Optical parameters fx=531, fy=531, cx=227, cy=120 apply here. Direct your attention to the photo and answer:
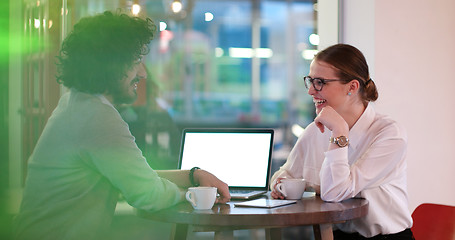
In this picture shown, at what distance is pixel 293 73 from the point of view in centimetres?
995

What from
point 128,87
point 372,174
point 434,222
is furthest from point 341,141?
point 128,87

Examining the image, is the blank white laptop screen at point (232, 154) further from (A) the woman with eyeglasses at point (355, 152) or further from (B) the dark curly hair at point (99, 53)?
(B) the dark curly hair at point (99, 53)

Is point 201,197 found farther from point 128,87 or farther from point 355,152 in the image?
point 355,152

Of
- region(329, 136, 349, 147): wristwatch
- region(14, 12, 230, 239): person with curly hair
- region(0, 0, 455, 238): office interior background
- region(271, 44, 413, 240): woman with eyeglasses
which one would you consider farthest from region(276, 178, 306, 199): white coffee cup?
region(0, 0, 455, 238): office interior background

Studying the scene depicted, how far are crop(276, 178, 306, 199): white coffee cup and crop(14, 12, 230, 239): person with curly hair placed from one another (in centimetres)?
43

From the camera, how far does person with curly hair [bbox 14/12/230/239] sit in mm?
1554

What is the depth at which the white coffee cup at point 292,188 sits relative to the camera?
1903 millimetres

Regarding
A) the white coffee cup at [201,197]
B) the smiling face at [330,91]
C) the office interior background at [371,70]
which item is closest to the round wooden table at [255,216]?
the white coffee cup at [201,197]

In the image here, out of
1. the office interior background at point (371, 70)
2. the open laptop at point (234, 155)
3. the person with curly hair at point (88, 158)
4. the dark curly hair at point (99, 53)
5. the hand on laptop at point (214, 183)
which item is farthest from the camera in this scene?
the office interior background at point (371, 70)

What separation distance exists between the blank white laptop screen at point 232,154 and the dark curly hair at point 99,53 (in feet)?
1.94

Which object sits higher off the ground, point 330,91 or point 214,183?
point 330,91

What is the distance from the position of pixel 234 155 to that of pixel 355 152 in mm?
482

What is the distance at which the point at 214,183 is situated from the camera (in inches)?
72.9

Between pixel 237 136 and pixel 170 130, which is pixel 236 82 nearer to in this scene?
pixel 170 130
